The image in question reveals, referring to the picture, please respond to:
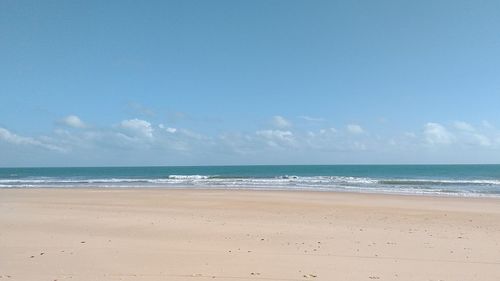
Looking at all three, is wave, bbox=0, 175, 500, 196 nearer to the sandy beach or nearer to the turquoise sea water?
the turquoise sea water

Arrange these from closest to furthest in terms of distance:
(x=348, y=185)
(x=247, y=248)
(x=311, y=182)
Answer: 1. (x=247, y=248)
2. (x=348, y=185)
3. (x=311, y=182)

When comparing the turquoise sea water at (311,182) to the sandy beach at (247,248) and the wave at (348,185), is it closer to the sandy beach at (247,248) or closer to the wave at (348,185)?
the wave at (348,185)

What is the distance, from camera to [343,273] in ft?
20.5

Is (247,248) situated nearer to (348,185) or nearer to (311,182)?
(348,185)

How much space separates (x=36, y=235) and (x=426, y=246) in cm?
960

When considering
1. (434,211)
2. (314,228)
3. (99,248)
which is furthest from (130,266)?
(434,211)

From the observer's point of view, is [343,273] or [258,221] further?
[258,221]

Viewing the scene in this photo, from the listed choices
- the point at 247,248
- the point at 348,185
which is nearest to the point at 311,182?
the point at 348,185

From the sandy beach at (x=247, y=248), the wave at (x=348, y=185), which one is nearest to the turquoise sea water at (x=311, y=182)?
the wave at (x=348, y=185)

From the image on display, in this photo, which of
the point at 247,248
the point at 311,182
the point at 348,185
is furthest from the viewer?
the point at 311,182

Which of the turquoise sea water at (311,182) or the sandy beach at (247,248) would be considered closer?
the sandy beach at (247,248)

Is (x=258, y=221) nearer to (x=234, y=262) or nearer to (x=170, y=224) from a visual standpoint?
(x=170, y=224)

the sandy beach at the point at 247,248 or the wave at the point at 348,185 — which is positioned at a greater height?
the sandy beach at the point at 247,248

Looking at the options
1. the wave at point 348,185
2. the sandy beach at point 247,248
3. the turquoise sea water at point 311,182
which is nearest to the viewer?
the sandy beach at point 247,248
